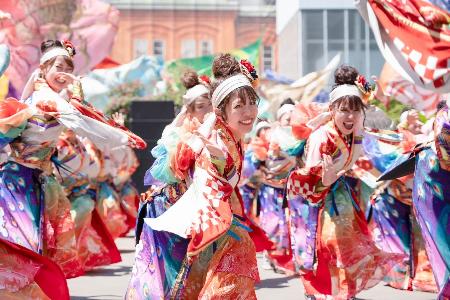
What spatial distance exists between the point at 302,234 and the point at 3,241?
2756 millimetres

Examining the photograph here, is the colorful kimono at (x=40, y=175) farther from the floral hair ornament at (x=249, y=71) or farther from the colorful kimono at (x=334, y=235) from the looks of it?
the colorful kimono at (x=334, y=235)

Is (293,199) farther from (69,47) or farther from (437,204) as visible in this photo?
(437,204)

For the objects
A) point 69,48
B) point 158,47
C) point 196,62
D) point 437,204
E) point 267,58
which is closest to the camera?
point 437,204

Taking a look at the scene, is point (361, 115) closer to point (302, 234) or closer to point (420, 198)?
point (302, 234)

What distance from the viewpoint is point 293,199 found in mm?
8086

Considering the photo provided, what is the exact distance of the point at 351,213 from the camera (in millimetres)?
7445

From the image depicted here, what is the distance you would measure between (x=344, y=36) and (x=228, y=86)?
2918cm

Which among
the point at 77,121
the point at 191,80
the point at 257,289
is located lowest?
the point at 257,289

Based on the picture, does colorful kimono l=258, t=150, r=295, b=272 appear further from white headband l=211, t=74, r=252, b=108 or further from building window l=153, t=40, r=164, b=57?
building window l=153, t=40, r=164, b=57

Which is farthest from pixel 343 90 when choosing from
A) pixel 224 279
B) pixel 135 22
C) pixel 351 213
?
pixel 135 22

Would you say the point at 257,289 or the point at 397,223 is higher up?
the point at 397,223

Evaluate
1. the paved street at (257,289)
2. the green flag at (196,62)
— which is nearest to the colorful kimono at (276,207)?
the paved street at (257,289)

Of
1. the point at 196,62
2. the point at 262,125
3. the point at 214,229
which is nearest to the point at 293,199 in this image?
the point at 214,229

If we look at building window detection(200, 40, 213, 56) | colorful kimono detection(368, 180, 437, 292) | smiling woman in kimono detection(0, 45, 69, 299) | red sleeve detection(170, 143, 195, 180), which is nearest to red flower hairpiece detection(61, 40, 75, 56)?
smiling woman in kimono detection(0, 45, 69, 299)
